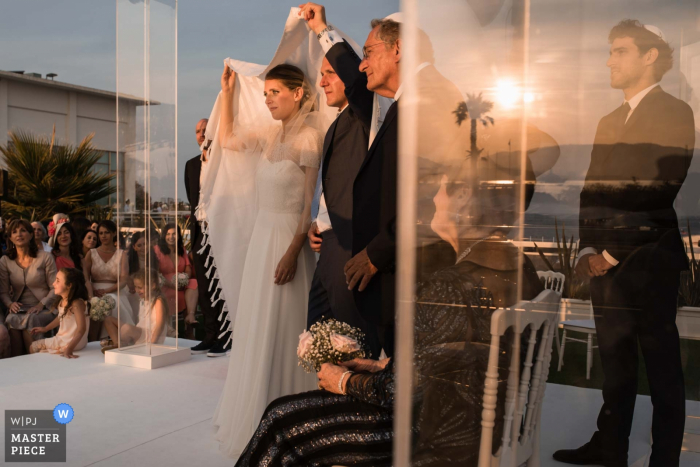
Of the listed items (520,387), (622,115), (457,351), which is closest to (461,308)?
(457,351)

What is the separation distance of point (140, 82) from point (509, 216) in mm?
3504

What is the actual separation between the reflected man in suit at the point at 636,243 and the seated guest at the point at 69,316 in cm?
398

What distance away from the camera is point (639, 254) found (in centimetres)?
114

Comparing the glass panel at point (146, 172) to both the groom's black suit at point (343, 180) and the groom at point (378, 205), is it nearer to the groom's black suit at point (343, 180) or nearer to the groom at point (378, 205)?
the groom's black suit at point (343, 180)

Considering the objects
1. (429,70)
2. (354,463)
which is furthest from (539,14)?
(354,463)

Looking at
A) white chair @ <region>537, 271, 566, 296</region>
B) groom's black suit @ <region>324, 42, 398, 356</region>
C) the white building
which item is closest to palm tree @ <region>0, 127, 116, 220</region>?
the white building

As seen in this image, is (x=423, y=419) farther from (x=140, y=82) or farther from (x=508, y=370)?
(x=140, y=82)

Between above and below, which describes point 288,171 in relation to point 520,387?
above

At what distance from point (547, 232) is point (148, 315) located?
136 inches

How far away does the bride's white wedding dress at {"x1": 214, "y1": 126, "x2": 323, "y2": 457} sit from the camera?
8.27 feet

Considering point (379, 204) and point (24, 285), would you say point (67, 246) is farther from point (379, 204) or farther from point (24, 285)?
point (379, 204)

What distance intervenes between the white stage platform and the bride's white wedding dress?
0.23 m

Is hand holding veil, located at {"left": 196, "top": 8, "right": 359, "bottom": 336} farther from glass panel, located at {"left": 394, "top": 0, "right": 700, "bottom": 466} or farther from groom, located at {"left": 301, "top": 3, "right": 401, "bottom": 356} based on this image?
glass panel, located at {"left": 394, "top": 0, "right": 700, "bottom": 466}

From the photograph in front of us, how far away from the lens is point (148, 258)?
13.5 ft
